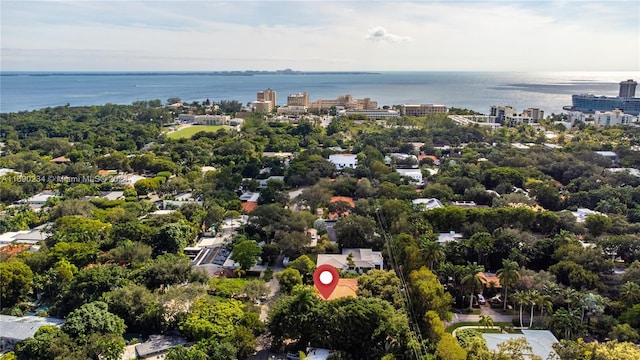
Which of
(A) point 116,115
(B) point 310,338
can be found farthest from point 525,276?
(A) point 116,115

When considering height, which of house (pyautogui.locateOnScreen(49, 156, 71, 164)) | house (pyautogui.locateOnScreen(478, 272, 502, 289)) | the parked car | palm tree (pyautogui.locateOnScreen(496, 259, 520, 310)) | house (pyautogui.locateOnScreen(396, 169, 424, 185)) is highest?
house (pyautogui.locateOnScreen(396, 169, 424, 185))

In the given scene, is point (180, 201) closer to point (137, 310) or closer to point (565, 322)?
point (137, 310)

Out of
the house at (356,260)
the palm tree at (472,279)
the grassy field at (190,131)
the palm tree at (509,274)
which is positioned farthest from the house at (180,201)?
the grassy field at (190,131)

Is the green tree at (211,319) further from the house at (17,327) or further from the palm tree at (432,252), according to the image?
the palm tree at (432,252)

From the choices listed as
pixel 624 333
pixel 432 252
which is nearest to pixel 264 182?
pixel 432 252

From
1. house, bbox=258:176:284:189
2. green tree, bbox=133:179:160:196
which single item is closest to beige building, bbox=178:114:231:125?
house, bbox=258:176:284:189

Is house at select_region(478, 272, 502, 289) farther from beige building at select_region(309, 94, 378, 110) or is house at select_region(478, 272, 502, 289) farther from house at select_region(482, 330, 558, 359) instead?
beige building at select_region(309, 94, 378, 110)
